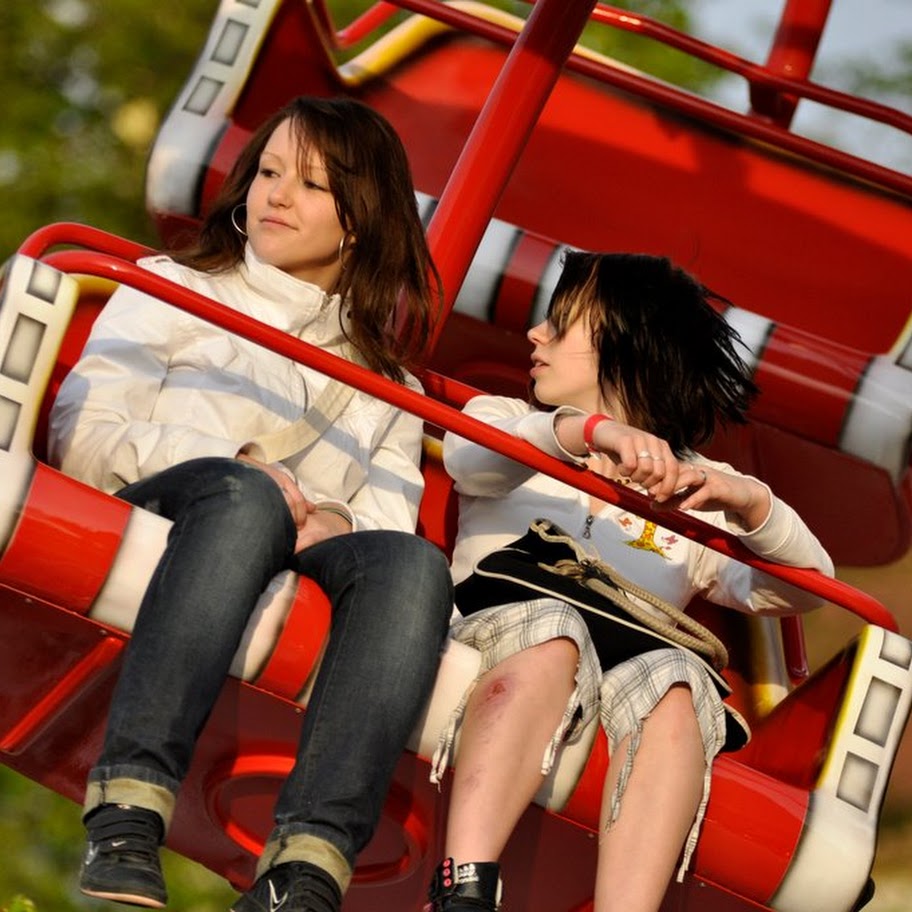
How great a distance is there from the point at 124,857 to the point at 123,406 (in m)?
0.58

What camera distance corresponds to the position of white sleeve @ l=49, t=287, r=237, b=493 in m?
1.95

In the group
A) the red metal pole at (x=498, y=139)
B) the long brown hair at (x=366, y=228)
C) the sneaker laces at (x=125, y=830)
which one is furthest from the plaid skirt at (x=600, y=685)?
the red metal pole at (x=498, y=139)

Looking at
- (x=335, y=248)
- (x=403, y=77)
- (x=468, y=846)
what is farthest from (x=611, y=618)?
(x=403, y=77)

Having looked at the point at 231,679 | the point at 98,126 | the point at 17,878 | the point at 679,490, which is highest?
the point at 679,490

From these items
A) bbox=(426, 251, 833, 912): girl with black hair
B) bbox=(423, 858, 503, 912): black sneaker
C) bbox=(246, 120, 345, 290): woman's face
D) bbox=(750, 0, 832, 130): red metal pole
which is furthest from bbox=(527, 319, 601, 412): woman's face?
bbox=(750, 0, 832, 130): red metal pole

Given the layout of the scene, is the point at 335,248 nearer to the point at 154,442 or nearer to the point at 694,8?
the point at 154,442

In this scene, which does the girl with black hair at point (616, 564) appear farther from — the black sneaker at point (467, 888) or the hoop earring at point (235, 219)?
the hoop earring at point (235, 219)

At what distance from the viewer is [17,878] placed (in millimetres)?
6426

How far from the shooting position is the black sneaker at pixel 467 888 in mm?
1651

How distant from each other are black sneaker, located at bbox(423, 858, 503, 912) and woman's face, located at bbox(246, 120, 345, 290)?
833 mm

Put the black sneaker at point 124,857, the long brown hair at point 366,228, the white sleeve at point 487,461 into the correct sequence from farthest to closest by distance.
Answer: the long brown hair at point 366,228 < the white sleeve at point 487,461 < the black sneaker at point 124,857

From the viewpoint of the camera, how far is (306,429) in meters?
2.12

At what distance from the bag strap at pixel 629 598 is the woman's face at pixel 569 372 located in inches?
8.5

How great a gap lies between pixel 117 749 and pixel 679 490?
0.55 metres
